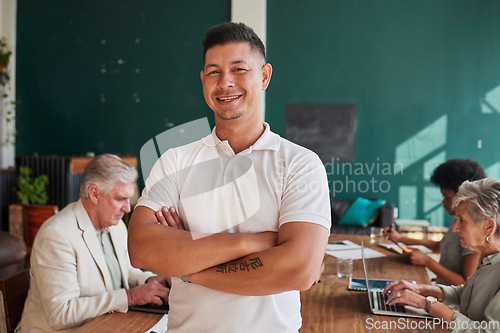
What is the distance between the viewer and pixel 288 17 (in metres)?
6.39

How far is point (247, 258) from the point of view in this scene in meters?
1.25

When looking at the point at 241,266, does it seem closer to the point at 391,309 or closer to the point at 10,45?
the point at 391,309

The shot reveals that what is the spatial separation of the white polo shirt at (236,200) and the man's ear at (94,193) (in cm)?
83

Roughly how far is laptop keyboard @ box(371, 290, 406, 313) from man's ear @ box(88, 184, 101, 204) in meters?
1.37

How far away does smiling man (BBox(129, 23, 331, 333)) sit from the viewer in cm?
123

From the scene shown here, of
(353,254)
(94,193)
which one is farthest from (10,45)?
(353,254)

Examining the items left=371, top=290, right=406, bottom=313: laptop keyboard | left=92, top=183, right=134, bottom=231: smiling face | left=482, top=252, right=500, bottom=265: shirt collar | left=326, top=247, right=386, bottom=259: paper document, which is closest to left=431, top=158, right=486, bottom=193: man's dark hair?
left=326, top=247, right=386, bottom=259: paper document

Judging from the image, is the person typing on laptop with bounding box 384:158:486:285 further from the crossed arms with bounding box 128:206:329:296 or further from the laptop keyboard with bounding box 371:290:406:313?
the crossed arms with bounding box 128:206:329:296

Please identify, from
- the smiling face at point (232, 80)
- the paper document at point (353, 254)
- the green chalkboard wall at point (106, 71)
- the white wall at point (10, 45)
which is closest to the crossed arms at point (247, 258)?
the smiling face at point (232, 80)

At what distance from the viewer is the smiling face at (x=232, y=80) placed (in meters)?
1.39

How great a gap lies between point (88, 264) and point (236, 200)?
1.01m

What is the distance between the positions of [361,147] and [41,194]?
14.5ft

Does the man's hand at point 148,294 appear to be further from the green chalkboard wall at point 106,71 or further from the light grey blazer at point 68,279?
the green chalkboard wall at point 106,71

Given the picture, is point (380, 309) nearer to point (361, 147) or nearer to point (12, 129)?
point (361, 147)
